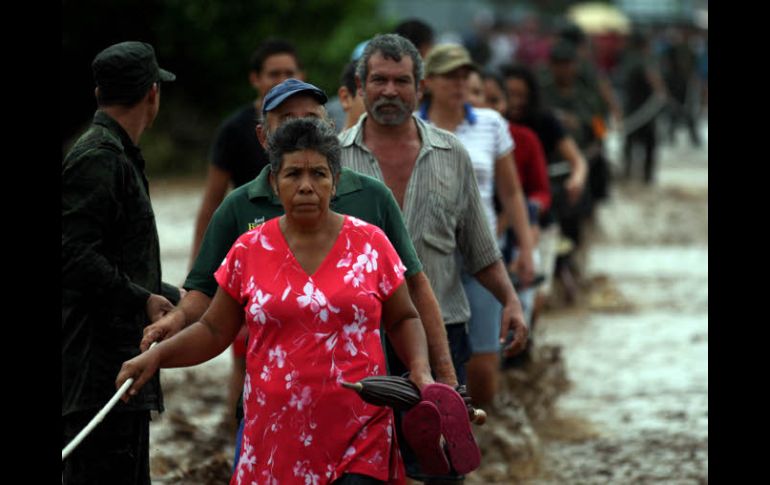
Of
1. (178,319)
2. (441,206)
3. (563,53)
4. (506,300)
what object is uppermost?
(563,53)

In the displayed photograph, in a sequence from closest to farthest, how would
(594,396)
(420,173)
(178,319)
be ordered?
(178,319)
(420,173)
(594,396)

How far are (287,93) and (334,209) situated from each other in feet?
1.45

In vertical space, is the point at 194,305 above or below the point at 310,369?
above

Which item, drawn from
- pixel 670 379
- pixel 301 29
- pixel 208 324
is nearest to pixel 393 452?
pixel 208 324

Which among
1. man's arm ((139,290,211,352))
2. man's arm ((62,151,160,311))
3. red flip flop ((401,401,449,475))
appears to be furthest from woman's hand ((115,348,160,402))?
red flip flop ((401,401,449,475))

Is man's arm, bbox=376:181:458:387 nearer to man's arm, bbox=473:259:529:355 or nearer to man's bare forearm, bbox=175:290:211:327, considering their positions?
man's bare forearm, bbox=175:290:211:327

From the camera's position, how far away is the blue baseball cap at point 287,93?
5.52 metres

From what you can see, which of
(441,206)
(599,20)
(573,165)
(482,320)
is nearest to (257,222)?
(441,206)

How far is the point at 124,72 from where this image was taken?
5.69 meters

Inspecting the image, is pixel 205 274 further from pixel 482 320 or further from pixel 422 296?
pixel 482 320

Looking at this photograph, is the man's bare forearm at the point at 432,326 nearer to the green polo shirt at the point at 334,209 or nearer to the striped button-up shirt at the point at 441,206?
the green polo shirt at the point at 334,209

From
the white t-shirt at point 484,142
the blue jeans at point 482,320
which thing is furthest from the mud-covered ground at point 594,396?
the white t-shirt at point 484,142

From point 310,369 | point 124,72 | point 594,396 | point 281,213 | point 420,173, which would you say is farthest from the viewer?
point 594,396

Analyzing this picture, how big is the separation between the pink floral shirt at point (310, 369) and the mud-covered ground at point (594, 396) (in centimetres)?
214
